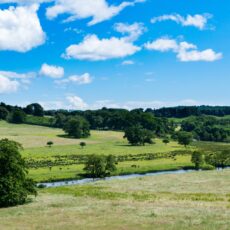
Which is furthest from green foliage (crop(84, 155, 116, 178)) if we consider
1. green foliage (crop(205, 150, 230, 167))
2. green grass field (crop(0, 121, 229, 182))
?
green foliage (crop(205, 150, 230, 167))

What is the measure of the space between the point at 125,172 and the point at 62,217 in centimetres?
7001

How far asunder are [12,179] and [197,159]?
7697 centimetres

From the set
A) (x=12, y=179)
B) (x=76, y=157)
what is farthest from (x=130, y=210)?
(x=76, y=157)

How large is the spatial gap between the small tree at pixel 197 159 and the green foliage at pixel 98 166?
1092 inches

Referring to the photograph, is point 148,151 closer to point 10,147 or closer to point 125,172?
point 125,172

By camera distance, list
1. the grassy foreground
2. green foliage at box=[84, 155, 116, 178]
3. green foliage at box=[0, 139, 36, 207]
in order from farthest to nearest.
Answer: green foliage at box=[84, 155, 116, 178] → green foliage at box=[0, 139, 36, 207] → the grassy foreground

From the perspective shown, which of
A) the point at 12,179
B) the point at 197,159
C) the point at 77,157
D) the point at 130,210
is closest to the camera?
the point at 130,210

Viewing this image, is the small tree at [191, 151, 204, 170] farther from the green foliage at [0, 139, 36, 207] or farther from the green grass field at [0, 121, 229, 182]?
the green foliage at [0, 139, 36, 207]

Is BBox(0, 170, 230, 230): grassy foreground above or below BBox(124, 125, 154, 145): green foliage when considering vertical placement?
below

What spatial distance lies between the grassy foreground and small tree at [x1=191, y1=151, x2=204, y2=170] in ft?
159

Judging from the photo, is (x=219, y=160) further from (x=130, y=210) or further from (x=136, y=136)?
(x=130, y=210)

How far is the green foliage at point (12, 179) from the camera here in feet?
192

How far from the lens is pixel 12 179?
197 feet

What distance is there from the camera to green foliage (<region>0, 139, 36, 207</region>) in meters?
58.5
